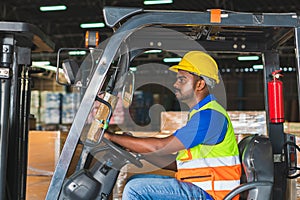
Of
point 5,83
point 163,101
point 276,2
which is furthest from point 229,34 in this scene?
point 163,101

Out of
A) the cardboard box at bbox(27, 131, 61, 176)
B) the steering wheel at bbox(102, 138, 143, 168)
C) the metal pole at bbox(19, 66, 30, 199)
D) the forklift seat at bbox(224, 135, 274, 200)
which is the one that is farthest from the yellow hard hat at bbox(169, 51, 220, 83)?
the cardboard box at bbox(27, 131, 61, 176)

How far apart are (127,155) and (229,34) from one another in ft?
Result: 4.04

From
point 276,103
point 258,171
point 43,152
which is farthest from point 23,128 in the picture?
point 276,103

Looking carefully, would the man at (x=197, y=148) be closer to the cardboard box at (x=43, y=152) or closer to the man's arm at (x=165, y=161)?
the man's arm at (x=165, y=161)

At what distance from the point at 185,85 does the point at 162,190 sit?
0.72 metres

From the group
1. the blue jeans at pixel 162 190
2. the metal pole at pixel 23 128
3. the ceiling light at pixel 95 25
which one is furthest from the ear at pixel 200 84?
the ceiling light at pixel 95 25

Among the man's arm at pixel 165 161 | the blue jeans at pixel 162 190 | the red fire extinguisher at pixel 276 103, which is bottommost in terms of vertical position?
the blue jeans at pixel 162 190

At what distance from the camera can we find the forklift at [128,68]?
8.77 feet

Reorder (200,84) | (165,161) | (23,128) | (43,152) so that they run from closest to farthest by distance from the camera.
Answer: (200,84) < (23,128) < (165,161) < (43,152)

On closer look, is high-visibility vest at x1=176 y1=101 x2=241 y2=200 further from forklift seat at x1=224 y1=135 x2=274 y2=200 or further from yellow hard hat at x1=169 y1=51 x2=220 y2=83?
yellow hard hat at x1=169 y1=51 x2=220 y2=83

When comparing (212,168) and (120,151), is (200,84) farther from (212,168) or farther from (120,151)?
(120,151)

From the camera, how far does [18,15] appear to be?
45.2ft

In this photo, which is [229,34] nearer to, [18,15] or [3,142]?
[3,142]

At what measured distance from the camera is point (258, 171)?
285 centimetres
